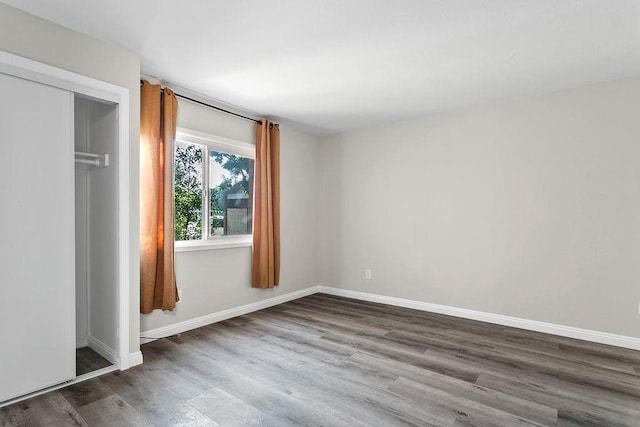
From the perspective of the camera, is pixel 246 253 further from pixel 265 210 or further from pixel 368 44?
pixel 368 44

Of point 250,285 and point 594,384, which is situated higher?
point 250,285

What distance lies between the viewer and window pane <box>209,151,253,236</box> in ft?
12.7

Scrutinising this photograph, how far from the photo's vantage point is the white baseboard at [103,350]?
2625 millimetres

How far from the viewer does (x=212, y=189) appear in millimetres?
3840

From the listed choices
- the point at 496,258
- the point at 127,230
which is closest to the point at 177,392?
the point at 127,230

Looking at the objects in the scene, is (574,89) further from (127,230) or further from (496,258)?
(127,230)

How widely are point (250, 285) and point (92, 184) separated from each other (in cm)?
207

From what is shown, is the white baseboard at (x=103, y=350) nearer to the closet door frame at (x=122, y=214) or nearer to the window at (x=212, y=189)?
the closet door frame at (x=122, y=214)

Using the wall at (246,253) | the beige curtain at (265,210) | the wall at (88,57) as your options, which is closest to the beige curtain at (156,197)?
the wall at (246,253)

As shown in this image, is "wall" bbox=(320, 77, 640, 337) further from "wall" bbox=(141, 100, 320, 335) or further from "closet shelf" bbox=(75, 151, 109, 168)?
"closet shelf" bbox=(75, 151, 109, 168)

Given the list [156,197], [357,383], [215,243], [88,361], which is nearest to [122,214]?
[156,197]

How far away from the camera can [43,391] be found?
2213 mm

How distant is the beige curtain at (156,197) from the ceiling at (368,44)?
0.31 m

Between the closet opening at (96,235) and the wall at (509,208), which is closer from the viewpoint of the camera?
the closet opening at (96,235)
